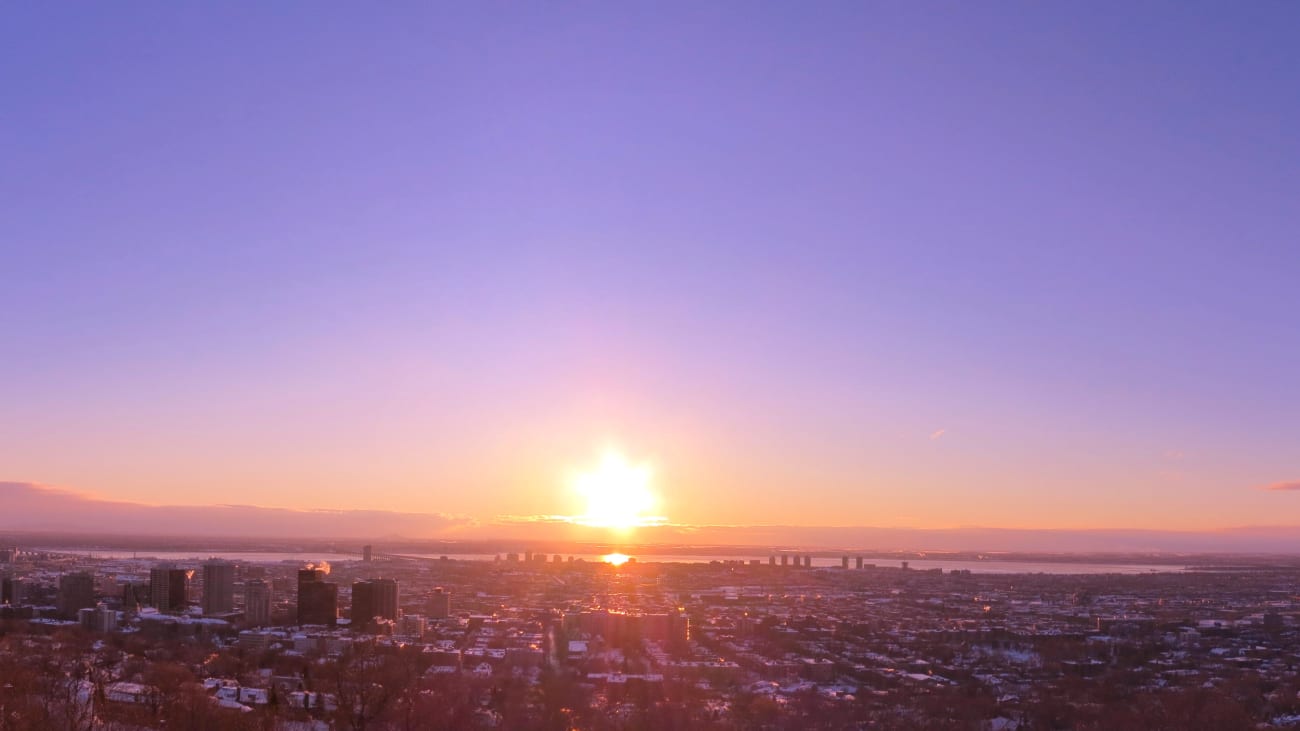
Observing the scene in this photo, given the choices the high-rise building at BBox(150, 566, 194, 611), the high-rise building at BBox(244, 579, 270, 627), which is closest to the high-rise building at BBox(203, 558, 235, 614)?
the high-rise building at BBox(150, 566, 194, 611)

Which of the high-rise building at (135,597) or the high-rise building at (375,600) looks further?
the high-rise building at (135,597)

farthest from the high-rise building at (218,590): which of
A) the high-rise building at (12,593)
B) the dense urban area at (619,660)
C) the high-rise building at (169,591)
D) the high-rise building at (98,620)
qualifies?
the high-rise building at (98,620)

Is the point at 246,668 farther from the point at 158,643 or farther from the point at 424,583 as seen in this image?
the point at 424,583

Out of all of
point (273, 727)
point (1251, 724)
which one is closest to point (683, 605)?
point (1251, 724)

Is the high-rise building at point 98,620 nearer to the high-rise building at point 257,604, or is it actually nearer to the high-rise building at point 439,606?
the high-rise building at point 257,604

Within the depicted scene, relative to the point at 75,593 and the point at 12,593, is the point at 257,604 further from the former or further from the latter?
the point at 12,593

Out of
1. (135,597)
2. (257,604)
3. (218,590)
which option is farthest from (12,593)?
(257,604)

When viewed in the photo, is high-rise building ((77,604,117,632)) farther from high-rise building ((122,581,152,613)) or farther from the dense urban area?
high-rise building ((122,581,152,613))
